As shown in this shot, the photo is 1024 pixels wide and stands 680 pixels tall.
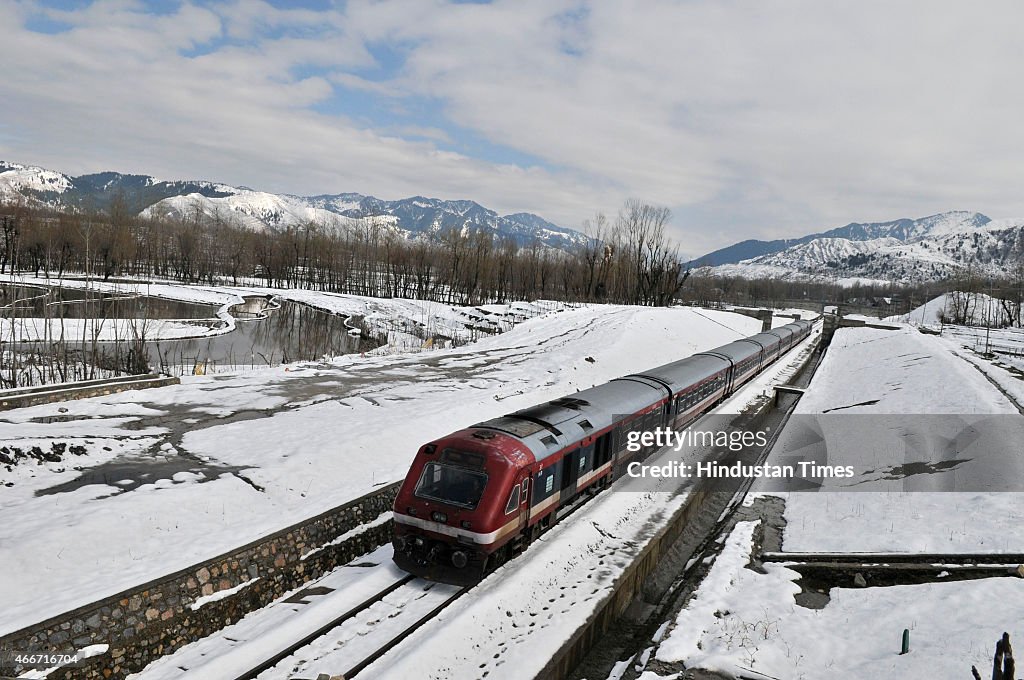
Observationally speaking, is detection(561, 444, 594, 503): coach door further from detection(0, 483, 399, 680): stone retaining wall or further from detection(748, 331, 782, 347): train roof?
detection(748, 331, 782, 347): train roof

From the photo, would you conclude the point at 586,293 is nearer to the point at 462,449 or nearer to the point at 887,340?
the point at 887,340

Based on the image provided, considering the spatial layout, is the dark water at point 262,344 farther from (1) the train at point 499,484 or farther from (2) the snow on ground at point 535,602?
(2) the snow on ground at point 535,602

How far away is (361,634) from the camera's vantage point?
1095 centimetres

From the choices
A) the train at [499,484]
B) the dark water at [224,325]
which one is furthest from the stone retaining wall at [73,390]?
the train at [499,484]

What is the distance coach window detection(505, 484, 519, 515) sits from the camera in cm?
1221

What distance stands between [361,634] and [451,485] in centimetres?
330

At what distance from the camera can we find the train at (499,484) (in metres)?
12.1

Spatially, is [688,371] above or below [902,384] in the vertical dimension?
above

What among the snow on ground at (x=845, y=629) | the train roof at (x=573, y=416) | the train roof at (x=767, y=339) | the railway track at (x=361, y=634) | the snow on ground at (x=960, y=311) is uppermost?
the snow on ground at (x=960, y=311)

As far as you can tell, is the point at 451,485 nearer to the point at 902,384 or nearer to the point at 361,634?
the point at 361,634

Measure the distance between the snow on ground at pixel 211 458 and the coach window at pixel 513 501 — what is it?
540cm

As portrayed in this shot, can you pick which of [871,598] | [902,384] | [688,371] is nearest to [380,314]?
[688,371]

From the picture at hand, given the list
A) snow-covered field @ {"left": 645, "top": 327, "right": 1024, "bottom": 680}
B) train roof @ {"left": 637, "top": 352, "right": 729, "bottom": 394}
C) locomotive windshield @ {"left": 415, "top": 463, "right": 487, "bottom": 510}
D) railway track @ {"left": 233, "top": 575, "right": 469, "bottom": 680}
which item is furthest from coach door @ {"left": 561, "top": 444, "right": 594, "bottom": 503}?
train roof @ {"left": 637, "top": 352, "right": 729, "bottom": 394}

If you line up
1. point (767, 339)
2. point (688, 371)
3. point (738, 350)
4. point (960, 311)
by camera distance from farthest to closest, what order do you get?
point (960, 311) → point (767, 339) → point (738, 350) → point (688, 371)
